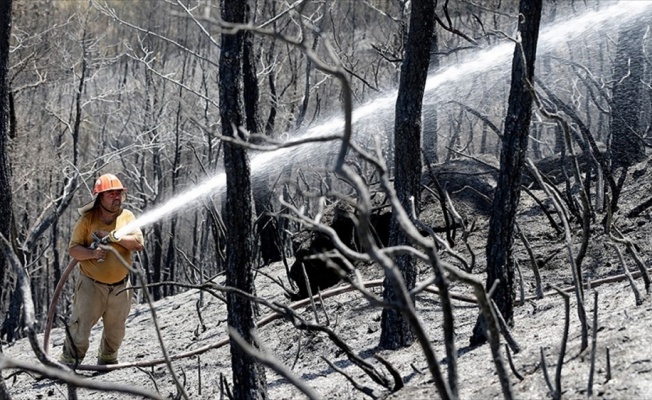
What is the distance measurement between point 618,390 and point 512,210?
1.90 m

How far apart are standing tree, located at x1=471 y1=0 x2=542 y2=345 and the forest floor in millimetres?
284

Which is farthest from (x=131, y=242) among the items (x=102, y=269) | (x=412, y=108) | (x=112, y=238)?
(x=412, y=108)

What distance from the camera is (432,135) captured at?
17.9 m

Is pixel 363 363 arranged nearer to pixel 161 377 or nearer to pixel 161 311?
pixel 161 377

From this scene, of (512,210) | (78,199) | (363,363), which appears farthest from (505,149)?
(78,199)

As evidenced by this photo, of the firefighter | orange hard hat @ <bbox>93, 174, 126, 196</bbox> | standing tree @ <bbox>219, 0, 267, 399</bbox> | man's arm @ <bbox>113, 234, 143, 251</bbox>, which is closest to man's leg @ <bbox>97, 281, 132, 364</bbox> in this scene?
the firefighter

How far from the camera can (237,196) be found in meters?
5.39

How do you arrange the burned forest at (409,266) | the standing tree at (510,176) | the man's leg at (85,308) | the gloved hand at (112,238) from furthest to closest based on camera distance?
the man's leg at (85,308) → the gloved hand at (112,238) → the standing tree at (510,176) → the burned forest at (409,266)

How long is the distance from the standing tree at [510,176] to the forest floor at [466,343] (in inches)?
11.2

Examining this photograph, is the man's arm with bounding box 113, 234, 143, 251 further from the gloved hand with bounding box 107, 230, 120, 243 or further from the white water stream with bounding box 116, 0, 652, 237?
the white water stream with bounding box 116, 0, 652, 237

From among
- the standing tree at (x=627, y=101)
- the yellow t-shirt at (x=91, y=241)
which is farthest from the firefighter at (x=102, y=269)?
the standing tree at (x=627, y=101)

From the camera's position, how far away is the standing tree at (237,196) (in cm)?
538

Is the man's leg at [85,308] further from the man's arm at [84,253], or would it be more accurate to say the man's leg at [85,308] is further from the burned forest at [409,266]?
the man's arm at [84,253]

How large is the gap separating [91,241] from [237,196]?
3.20 m
